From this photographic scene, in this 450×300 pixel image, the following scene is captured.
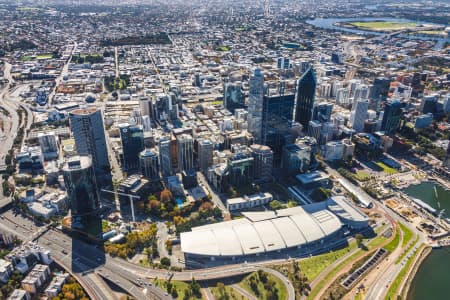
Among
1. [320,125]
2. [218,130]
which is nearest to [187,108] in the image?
[218,130]

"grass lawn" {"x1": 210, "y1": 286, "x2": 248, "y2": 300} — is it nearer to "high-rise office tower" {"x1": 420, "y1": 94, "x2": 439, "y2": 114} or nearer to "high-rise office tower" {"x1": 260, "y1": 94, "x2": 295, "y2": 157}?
"high-rise office tower" {"x1": 260, "y1": 94, "x2": 295, "y2": 157}

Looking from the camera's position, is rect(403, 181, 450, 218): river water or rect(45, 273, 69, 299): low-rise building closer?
rect(45, 273, 69, 299): low-rise building

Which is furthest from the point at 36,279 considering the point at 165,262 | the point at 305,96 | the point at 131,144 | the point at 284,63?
the point at 284,63

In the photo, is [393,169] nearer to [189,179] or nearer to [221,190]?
A: [221,190]

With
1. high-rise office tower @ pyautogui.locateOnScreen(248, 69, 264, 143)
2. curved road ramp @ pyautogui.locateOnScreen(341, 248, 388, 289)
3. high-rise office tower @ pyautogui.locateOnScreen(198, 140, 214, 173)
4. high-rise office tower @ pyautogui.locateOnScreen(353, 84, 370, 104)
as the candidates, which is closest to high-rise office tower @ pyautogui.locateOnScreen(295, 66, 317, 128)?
high-rise office tower @ pyautogui.locateOnScreen(248, 69, 264, 143)

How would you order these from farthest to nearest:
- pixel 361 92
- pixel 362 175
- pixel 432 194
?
pixel 361 92
pixel 362 175
pixel 432 194

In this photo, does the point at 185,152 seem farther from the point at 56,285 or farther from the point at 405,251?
the point at 405,251
